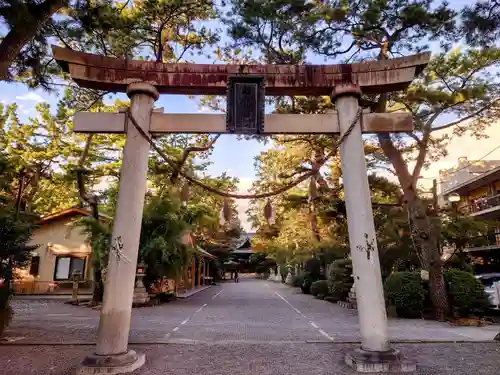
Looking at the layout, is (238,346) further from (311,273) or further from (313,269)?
(311,273)

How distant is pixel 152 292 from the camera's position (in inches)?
733

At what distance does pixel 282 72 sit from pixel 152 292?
15580 millimetres

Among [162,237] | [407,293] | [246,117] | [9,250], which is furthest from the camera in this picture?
[162,237]

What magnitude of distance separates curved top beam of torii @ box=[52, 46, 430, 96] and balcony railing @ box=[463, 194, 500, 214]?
2169cm

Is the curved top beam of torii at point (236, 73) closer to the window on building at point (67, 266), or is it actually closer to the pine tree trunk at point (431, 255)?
the pine tree trunk at point (431, 255)

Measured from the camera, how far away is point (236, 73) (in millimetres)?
6199

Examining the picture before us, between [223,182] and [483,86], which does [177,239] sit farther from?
[483,86]

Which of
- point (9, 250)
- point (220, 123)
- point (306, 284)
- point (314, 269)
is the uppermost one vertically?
point (220, 123)

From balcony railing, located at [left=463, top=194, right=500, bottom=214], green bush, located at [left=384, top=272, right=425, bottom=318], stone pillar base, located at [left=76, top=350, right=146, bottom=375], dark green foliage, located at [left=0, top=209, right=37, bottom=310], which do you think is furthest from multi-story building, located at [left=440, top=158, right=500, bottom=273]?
dark green foliage, located at [left=0, top=209, right=37, bottom=310]

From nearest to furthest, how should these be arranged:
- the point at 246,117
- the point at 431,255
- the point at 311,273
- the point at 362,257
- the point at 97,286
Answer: the point at 362,257 → the point at 246,117 → the point at 431,255 → the point at 97,286 → the point at 311,273

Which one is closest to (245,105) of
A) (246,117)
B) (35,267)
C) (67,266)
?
(246,117)

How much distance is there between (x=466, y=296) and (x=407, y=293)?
1.81m

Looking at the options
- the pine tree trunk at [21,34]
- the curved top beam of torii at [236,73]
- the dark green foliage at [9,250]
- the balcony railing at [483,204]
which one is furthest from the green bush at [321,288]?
the pine tree trunk at [21,34]

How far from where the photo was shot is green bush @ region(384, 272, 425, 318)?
1258 centimetres
